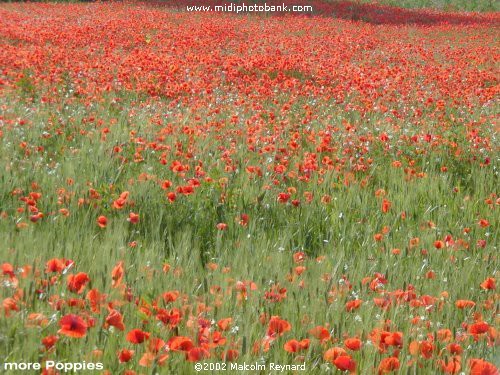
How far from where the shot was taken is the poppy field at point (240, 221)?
234 centimetres

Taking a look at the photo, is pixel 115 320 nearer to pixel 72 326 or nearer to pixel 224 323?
pixel 72 326

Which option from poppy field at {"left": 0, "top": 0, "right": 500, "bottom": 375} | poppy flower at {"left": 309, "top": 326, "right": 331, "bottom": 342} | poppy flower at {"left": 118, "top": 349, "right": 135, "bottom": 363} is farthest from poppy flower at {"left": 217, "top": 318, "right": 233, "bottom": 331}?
poppy flower at {"left": 118, "top": 349, "right": 135, "bottom": 363}

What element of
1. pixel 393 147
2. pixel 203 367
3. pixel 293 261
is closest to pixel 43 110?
pixel 393 147

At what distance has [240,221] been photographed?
3.89m

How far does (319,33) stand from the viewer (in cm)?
1647

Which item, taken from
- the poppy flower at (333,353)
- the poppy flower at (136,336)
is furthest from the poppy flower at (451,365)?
the poppy flower at (136,336)

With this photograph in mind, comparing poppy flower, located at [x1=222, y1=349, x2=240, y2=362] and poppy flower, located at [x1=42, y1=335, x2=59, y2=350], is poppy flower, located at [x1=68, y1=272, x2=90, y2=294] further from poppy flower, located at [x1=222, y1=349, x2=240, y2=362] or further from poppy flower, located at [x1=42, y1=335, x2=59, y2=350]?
poppy flower, located at [x1=222, y1=349, x2=240, y2=362]

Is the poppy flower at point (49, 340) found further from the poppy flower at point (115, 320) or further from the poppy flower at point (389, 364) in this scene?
the poppy flower at point (389, 364)

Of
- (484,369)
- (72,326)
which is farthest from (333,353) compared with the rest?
(72,326)

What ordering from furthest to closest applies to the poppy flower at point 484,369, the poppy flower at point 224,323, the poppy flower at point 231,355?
the poppy flower at point 224,323, the poppy flower at point 231,355, the poppy flower at point 484,369

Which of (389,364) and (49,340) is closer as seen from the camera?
(49,340)

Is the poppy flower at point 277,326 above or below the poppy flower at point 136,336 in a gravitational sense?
below

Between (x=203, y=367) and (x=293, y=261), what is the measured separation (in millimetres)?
1409

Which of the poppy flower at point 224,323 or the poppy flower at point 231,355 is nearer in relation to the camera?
the poppy flower at point 231,355
